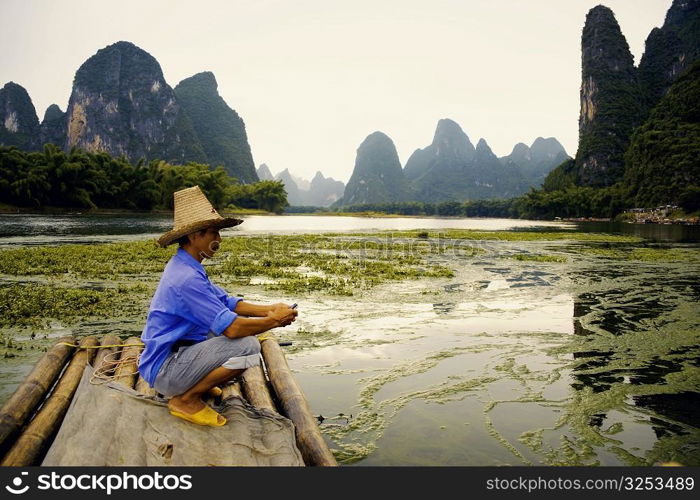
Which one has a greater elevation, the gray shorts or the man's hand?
the man's hand

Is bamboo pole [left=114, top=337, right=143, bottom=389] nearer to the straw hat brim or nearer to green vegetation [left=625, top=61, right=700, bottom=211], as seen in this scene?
the straw hat brim

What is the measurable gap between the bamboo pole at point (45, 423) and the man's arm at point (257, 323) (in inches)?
61.7

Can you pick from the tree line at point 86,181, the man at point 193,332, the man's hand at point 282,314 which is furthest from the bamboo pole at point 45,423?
the tree line at point 86,181

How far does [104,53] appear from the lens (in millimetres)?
190000

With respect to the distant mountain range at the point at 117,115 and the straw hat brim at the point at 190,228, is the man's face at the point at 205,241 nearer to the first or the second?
the straw hat brim at the point at 190,228

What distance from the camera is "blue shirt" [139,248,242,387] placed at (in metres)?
3.54

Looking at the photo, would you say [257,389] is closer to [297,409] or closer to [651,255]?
[297,409]

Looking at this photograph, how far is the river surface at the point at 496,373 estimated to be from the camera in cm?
442

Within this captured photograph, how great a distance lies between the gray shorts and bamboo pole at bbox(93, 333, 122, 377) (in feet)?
3.79

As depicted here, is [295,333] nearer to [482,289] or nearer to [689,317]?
[482,289]

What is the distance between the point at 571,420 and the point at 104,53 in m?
229

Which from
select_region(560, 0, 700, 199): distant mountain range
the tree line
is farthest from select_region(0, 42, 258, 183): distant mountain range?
select_region(560, 0, 700, 199): distant mountain range

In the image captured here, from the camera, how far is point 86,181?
223ft
